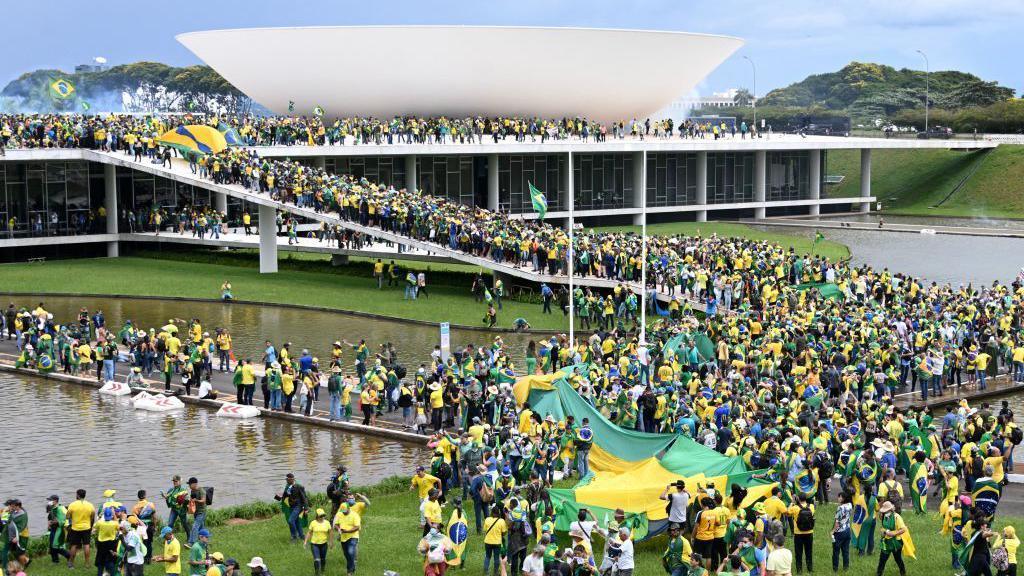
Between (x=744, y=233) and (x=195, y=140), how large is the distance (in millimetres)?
25709

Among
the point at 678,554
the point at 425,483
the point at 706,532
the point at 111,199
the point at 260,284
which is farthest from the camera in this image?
the point at 111,199

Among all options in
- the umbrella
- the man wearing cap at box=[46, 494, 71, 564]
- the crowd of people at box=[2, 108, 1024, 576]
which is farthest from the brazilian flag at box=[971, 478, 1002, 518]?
the umbrella

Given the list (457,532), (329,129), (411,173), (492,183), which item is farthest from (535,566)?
(492,183)

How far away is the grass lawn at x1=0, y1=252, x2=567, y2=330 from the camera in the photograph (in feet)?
131

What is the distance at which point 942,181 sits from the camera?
75.6 metres

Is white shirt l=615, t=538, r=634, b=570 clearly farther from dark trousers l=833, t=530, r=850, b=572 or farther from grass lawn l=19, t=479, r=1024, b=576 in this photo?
dark trousers l=833, t=530, r=850, b=572

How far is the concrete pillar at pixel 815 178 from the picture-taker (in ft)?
238

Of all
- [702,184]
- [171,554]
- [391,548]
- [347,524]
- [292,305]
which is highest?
[702,184]

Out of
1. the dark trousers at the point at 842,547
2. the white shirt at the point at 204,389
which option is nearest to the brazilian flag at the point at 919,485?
the dark trousers at the point at 842,547

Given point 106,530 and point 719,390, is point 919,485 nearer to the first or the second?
point 719,390

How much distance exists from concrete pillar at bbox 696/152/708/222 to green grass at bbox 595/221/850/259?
1564 mm

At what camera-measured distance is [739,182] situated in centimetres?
7162

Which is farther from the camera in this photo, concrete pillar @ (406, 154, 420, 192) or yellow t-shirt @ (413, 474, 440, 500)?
concrete pillar @ (406, 154, 420, 192)

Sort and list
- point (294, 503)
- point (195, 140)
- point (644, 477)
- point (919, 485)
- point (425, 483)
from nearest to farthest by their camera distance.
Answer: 1. point (294, 503)
2. point (644, 477)
3. point (425, 483)
4. point (919, 485)
5. point (195, 140)
